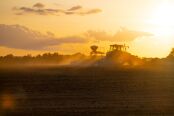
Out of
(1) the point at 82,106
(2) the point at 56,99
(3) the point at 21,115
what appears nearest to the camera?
(3) the point at 21,115

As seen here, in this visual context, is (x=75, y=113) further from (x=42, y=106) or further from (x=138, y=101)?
(x=138, y=101)

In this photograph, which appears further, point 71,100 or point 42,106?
point 71,100

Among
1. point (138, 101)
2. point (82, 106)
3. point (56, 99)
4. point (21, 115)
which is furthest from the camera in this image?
point (56, 99)

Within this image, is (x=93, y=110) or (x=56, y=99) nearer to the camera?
(x=93, y=110)

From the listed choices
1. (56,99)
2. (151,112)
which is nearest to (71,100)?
(56,99)

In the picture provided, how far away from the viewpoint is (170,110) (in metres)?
43.9

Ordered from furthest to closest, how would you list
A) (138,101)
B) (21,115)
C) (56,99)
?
(56,99) < (138,101) < (21,115)

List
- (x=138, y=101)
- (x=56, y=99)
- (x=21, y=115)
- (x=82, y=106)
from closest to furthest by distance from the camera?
(x=21, y=115) < (x=82, y=106) < (x=138, y=101) < (x=56, y=99)

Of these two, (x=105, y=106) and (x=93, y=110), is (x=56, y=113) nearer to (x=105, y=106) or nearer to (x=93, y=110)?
(x=93, y=110)

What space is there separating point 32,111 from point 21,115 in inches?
97.7

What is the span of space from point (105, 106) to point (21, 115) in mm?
9666

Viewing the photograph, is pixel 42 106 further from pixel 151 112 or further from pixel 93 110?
pixel 151 112

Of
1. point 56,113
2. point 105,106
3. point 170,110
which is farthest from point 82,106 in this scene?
point 170,110

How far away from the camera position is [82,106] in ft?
156
